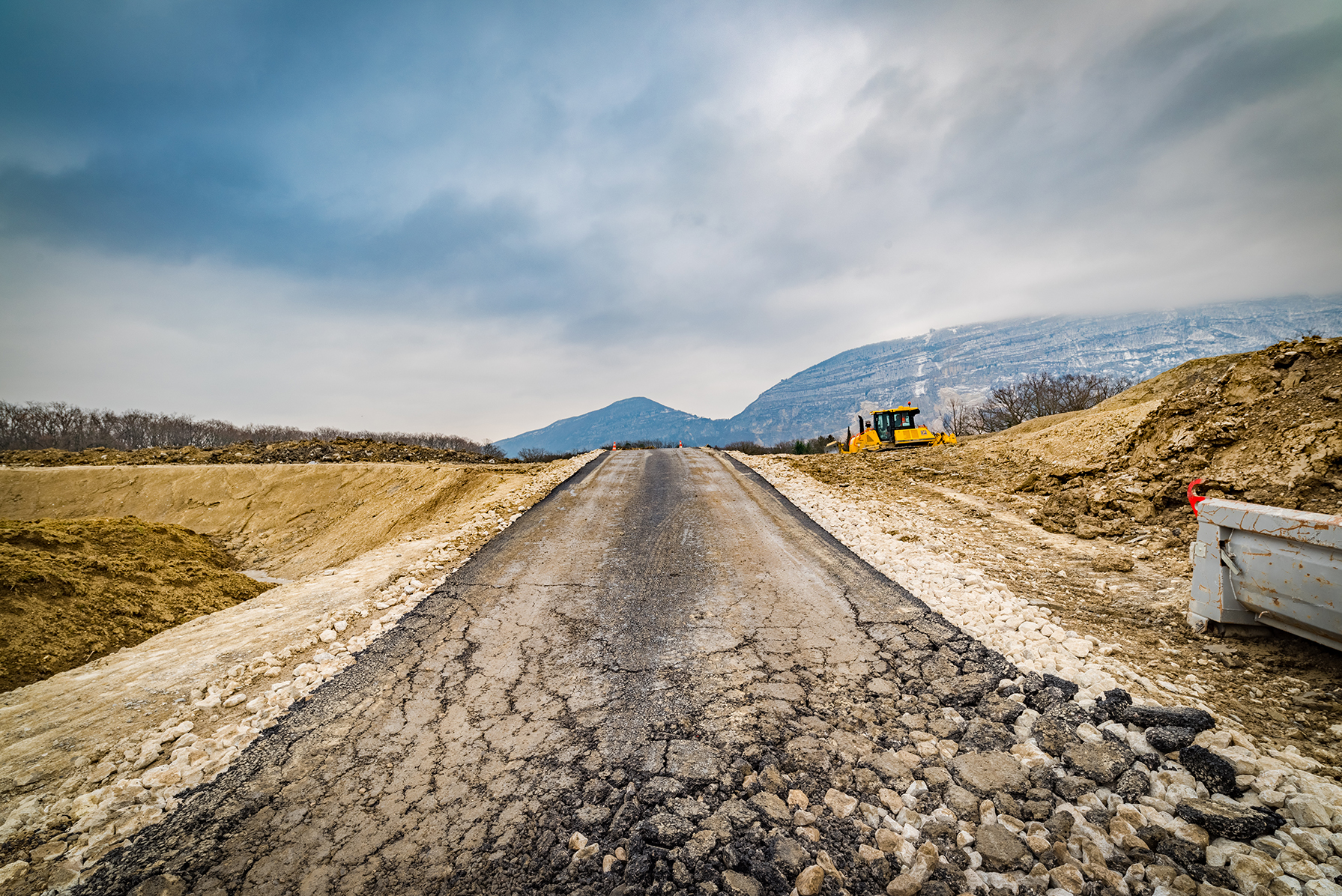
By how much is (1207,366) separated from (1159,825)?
906 inches

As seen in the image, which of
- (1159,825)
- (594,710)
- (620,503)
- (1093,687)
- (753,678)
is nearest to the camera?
(1159,825)

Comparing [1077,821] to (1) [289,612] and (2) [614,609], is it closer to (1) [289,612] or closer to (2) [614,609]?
(2) [614,609]

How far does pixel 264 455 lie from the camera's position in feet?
74.4

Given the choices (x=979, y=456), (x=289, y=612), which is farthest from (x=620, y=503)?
(x=979, y=456)

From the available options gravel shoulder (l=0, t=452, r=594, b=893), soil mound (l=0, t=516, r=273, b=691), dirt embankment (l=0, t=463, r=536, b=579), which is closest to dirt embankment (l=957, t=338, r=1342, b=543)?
gravel shoulder (l=0, t=452, r=594, b=893)

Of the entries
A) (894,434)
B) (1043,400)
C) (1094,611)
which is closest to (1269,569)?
(1094,611)

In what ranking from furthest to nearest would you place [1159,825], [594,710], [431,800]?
1. [594,710]
2. [431,800]
3. [1159,825]

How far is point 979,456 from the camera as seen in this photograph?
15078mm

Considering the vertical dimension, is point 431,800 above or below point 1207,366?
below

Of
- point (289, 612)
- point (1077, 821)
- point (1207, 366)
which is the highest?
point (1207, 366)

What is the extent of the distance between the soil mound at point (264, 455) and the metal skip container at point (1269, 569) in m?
22.5

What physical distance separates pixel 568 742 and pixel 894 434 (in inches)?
916

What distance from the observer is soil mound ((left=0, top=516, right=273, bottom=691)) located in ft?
17.5

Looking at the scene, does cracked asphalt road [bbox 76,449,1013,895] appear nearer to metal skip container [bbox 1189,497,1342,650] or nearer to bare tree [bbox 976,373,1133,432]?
metal skip container [bbox 1189,497,1342,650]
